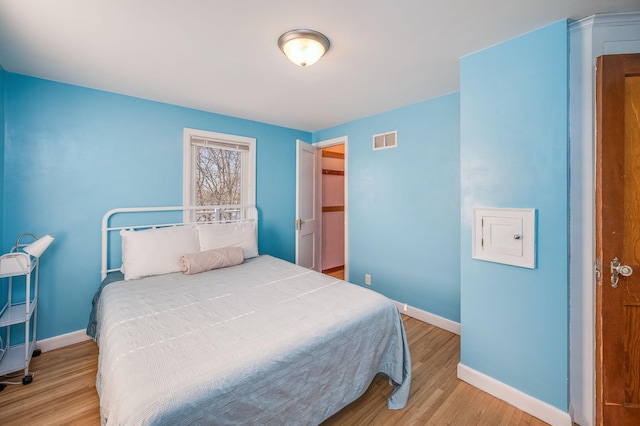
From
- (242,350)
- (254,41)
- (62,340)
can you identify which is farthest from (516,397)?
(62,340)

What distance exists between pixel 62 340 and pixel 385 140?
3801 mm

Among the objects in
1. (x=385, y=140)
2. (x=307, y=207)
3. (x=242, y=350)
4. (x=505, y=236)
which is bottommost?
(x=242, y=350)

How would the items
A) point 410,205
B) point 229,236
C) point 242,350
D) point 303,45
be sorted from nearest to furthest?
point 242,350
point 303,45
point 229,236
point 410,205

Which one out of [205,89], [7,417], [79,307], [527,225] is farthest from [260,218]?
[527,225]

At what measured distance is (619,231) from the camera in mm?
1385

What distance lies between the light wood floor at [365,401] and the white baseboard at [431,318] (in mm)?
465

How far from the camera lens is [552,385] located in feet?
5.26

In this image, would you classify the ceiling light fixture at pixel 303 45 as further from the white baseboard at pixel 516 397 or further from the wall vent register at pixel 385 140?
the white baseboard at pixel 516 397

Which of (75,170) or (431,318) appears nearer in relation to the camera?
(75,170)

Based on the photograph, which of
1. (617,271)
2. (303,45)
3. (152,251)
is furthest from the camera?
(152,251)

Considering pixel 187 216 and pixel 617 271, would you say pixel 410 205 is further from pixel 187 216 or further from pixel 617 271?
pixel 187 216

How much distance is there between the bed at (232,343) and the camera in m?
1.04

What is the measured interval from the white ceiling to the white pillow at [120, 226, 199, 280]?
1372 millimetres

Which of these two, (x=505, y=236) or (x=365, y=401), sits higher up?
(x=505, y=236)
